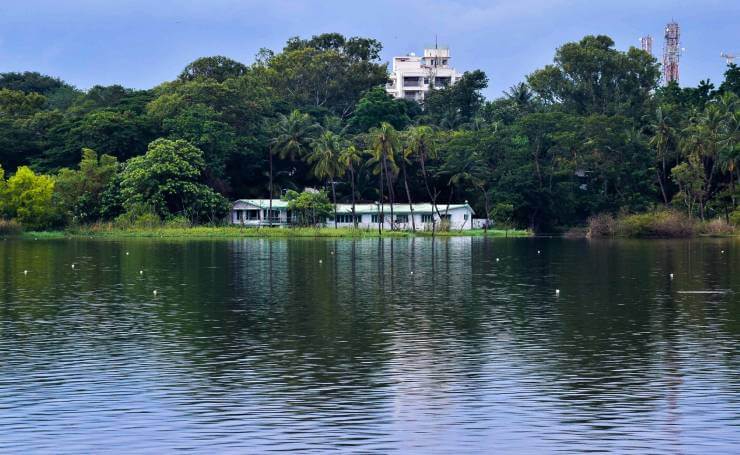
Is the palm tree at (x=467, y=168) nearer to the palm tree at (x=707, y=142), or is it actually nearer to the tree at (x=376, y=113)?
the tree at (x=376, y=113)

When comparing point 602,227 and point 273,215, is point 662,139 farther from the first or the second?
point 273,215

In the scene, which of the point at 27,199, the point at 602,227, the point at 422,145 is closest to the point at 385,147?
the point at 422,145

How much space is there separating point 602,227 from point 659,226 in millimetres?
8566

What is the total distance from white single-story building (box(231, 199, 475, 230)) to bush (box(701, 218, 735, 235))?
35.5 meters

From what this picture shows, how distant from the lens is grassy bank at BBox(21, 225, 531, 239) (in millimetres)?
142875

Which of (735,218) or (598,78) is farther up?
(598,78)

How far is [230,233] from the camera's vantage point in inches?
5768

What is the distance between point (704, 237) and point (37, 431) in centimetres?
13107

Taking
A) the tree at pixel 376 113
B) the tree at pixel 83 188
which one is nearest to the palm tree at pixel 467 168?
the tree at pixel 376 113

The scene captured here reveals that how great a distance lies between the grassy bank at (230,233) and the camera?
5625 inches

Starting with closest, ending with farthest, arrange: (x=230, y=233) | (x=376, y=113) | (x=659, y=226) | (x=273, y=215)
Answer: (x=230, y=233) → (x=659, y=226) → (x=273, y=215) → (x=376, y=113)

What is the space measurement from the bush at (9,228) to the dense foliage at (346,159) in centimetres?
263

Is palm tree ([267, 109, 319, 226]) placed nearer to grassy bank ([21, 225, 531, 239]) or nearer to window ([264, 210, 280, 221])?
window ([264, 210, 280, 221])

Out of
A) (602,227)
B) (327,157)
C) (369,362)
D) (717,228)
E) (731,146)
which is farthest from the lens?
(327,157)
